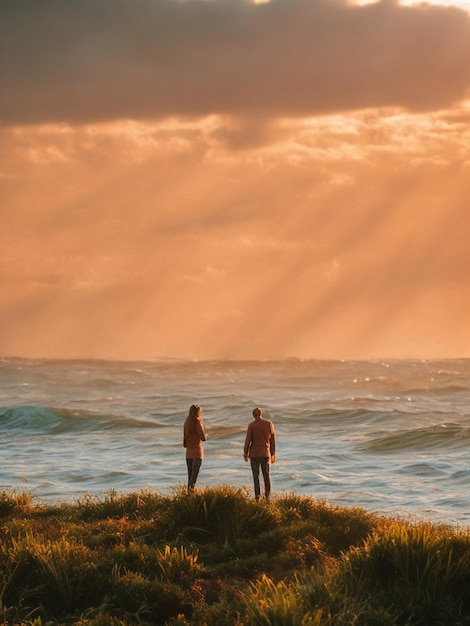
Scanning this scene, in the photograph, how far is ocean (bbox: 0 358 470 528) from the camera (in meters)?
24.3

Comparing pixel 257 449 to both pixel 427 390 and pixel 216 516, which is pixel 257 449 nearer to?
pixel 216 516

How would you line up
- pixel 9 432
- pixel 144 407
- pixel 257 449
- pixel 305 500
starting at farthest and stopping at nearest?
pixel 144 407 → pixel 9 432 → pixel 257 449 → pixel 305 500

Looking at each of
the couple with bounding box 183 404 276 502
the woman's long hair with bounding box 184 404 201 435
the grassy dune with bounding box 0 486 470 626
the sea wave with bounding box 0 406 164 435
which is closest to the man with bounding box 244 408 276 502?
the couple with bounding box 183 404 276 502

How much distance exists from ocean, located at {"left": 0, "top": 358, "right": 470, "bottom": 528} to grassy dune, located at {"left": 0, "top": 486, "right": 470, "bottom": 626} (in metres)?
3.27

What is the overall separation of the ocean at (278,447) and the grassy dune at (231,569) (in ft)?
10.7

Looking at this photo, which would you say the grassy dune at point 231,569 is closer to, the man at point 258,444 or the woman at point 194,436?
the man at point 258,444

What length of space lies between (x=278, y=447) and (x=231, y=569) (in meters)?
25.5

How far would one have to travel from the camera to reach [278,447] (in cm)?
3675

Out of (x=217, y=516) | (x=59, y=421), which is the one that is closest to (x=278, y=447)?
(x=59, y=421)

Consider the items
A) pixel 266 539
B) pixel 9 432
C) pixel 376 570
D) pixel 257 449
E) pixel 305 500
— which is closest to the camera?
pixel 376 570

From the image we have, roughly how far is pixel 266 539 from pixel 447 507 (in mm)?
10799

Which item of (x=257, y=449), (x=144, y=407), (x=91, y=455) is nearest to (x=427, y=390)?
(x=144, y=407)

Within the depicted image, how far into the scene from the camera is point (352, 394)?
259 ft

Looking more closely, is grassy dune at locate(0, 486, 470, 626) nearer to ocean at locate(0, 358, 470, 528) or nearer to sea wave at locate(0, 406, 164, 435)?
ocean at locate(0, 358, 470, 528)
